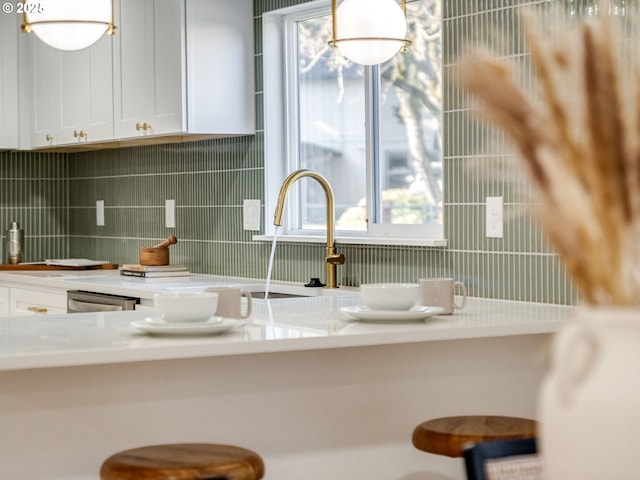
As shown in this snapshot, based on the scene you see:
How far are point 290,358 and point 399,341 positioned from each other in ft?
0.92

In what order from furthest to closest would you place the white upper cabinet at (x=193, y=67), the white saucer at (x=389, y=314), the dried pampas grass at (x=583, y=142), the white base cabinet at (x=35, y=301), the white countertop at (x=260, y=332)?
1. the white base cabinet at (x=35, y=301)
2. the white upper cabinet at (x=193, y=67)
3. the white saucer at (x=389, y=314)
4. the white countertop at (x=260, y=332)
5. the dried pampas grass at (x=583, y=142)

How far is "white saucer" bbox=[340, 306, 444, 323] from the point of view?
8.28ft

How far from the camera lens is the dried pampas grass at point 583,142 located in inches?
37.5

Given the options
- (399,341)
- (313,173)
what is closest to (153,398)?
(399,341)

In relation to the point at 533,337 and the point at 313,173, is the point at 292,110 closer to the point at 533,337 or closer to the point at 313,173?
the point at 313,173

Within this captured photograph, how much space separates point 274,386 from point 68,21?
155 centimetres

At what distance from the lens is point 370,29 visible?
321 cm

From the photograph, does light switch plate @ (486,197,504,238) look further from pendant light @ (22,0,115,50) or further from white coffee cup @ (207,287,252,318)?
pendant light @ (22,0,115,50)

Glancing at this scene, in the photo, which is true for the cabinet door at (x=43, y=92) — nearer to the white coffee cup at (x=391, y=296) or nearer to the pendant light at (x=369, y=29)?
the pendant light at (x=369, y=29)

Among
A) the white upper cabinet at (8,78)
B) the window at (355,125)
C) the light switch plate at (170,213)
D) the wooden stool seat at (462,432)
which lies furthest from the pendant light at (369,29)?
the white upper cabinet at (8,78)

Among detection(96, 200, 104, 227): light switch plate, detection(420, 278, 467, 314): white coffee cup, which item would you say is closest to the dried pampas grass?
detection(420, 278, 467, 314): white coffee cup

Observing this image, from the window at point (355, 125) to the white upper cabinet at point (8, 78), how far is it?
153 cm

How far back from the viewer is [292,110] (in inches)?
170

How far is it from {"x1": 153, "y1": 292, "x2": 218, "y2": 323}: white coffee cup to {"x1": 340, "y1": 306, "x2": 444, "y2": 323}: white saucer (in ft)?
1.24
